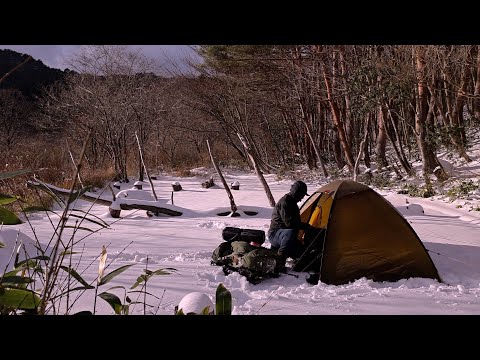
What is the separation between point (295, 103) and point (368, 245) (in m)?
15.5

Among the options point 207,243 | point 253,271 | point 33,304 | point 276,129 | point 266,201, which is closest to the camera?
point 33,304

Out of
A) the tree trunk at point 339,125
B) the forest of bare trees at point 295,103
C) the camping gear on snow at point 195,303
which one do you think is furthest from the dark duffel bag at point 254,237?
the tree trunk at point 339,125

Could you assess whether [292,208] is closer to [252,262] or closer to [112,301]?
[252,262]

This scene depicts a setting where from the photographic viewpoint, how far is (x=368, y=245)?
4516mm

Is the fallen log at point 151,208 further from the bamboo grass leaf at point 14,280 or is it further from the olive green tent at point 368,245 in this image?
the bamboo grass leaf at point 14,280

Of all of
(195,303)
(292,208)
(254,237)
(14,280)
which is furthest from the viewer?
(254,237)

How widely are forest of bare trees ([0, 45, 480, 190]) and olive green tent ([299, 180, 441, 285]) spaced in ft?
16.1

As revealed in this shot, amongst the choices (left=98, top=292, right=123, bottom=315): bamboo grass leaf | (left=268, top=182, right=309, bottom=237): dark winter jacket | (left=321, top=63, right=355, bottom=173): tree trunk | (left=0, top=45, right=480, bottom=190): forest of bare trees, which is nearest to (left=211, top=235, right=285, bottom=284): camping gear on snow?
(left=268, top=182, right=309, bottom=237): dark winter jacket

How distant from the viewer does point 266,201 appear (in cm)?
1194

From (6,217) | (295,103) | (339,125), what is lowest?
(6,217)

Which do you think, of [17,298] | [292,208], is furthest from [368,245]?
[17,298]
